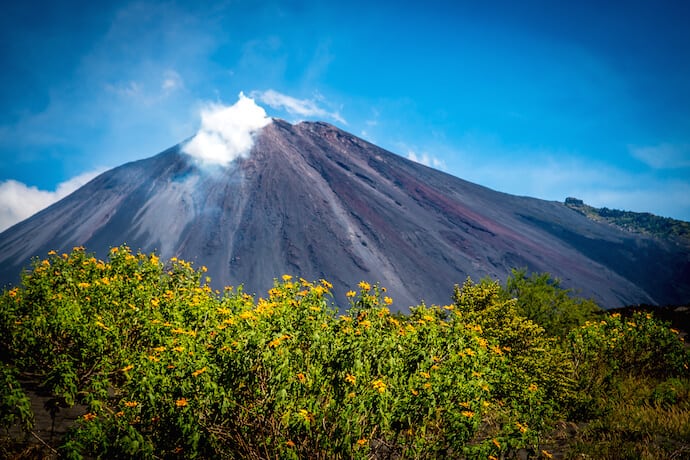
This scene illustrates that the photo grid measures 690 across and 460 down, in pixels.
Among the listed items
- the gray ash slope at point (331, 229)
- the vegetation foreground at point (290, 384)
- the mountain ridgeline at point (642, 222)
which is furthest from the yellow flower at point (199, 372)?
the mountain ridgeline at point (642, 222)

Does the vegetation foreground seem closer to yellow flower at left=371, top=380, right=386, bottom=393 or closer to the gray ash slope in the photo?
yellow flower at left=371, top=380, right=386, bottom=393

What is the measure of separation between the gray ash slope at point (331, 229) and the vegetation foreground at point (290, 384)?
2349 inches

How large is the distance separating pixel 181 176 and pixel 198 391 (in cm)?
12152

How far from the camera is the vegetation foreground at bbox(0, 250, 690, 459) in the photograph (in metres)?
3.32

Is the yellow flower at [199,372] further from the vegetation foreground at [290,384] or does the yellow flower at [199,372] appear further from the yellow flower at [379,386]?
the yellow flower at [379,386]

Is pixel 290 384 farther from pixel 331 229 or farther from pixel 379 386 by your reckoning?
pixel 331 229

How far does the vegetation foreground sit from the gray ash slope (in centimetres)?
5967

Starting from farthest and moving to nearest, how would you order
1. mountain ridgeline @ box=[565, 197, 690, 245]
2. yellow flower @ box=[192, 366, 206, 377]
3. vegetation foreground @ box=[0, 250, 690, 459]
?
mountain ridgeline @ box=[565, 197, 690, 245] → vegetation foreground @ box=[0, 250, 690, 459] → yellow flower @ box=[192, 366, 206, 377]

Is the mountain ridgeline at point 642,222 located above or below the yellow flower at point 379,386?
above

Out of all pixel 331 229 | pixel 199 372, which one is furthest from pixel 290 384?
pixel 331 229

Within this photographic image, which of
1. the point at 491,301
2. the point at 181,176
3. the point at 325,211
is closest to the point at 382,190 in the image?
the point at 325,211

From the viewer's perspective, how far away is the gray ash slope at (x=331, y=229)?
77000 millimetres

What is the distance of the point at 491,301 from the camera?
385 inches

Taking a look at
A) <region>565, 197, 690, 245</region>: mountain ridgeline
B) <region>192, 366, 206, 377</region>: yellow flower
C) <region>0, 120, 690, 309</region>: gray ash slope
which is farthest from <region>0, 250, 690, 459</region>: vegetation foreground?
<region>565, 197, 690, 245</region>: mountain ridgeline
